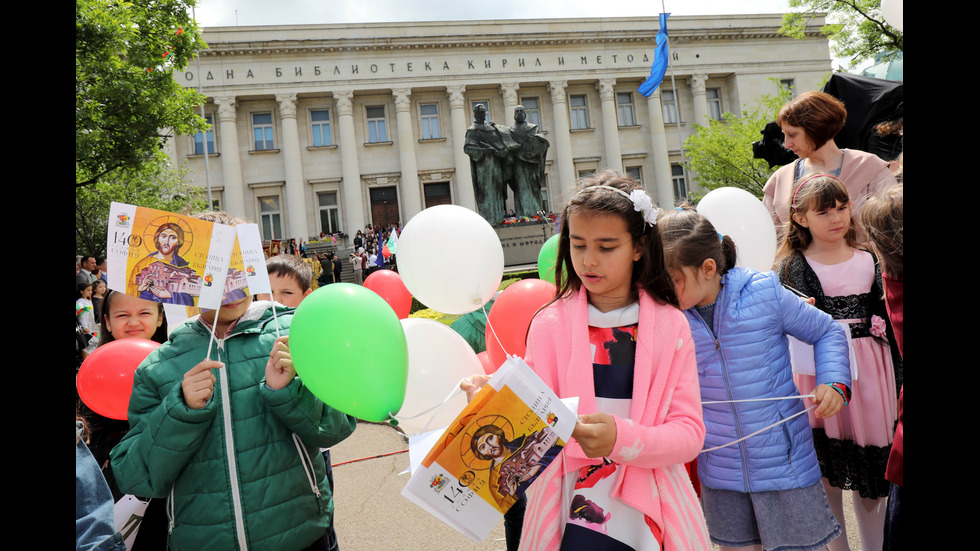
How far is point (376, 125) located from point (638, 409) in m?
31.6

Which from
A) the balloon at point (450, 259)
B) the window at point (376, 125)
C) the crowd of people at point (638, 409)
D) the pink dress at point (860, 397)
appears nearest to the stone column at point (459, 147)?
the window at point (376, 125)

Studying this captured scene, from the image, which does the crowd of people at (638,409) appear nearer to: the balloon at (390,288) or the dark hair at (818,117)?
the dark hair at (818,117)

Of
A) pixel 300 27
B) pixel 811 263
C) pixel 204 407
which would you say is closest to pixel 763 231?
pixel 811 263

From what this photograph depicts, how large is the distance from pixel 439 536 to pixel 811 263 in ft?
8.06

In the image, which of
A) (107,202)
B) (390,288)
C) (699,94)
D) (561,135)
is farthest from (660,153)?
(390,288)

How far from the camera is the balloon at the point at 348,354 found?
5.80ft

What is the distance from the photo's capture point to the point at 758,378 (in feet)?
7.04

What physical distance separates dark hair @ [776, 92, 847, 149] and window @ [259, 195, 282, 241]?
29.3m

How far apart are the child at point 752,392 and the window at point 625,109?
33.4 m

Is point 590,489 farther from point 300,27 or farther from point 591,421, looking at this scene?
point 300,27

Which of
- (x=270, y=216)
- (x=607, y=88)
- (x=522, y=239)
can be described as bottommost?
(x=522, y=239)

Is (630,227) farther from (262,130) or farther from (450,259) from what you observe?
(262,130)

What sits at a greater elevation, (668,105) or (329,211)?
(668,105)

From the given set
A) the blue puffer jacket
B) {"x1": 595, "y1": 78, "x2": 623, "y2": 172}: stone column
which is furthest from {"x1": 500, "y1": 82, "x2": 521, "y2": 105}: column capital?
the blue puffer jacket
